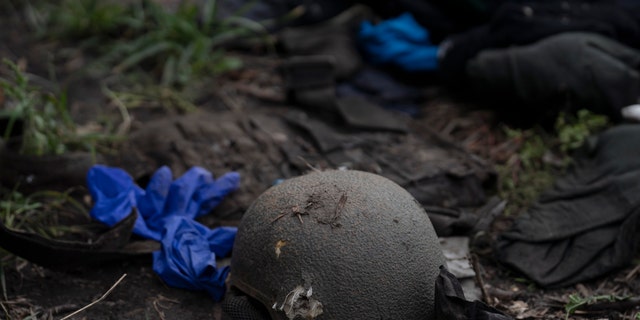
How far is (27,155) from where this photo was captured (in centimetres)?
302

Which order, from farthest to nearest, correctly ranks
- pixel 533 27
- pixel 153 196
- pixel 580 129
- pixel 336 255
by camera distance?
1. pixel 533 27
2. pixel 580 129
3. pixel 153 196
4. pixel 336 255

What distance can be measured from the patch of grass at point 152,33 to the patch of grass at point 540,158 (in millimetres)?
1995

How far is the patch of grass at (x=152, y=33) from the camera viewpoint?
4363 mm

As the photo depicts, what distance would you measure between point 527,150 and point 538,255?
91 centimetres

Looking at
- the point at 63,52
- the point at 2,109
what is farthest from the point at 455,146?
the point at 63,52

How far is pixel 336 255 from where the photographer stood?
2.02 metres

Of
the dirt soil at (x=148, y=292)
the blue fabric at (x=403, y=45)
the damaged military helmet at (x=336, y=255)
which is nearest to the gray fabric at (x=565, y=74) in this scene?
the blue fabric at (x=403, y=45)

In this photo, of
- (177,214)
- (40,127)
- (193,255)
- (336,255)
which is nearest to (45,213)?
(40,127)

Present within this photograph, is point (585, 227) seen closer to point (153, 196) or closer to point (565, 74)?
point (565, 74)

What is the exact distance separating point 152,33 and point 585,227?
10.2 ft

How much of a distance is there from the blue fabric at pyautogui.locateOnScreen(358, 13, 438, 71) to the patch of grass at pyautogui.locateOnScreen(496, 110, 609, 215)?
85cm

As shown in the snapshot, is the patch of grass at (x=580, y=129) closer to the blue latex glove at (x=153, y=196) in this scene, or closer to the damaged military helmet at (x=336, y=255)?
the damaged military helmet at (x=336, y=255)

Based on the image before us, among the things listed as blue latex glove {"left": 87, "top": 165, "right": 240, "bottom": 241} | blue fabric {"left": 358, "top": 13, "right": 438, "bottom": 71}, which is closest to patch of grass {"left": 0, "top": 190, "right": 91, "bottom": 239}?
blue latex glove {"left": 87, "top": 165, "right": 240, "bottom": 241}

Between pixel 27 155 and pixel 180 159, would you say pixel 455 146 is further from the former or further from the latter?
pixel 27 155
